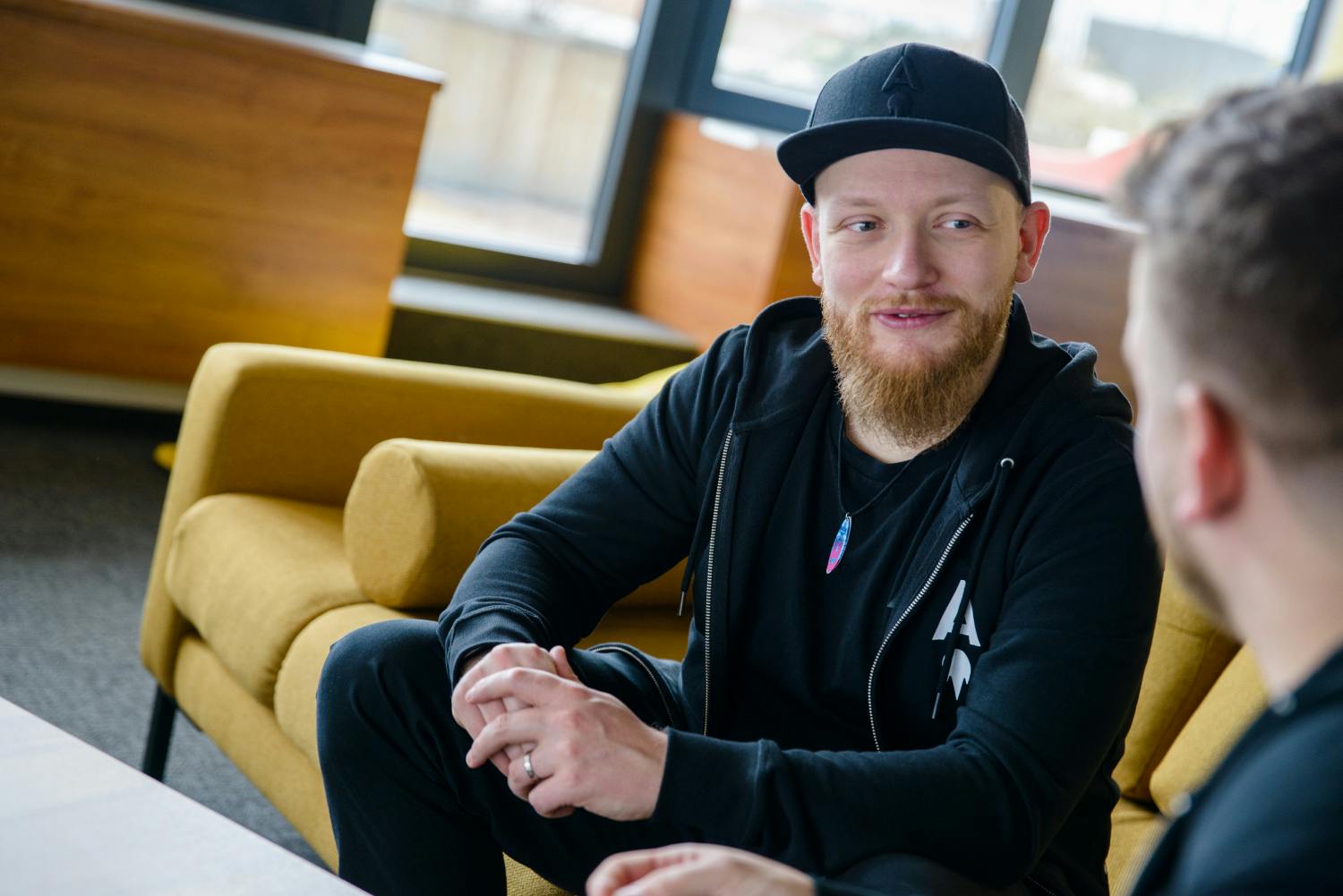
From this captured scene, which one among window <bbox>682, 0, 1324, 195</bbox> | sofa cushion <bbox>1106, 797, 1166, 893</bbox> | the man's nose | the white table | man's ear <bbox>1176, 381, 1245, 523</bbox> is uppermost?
window <bbox>682, 0, 1324, 195</bbox>

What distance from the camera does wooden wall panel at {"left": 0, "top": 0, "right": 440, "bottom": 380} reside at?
3.22 metres

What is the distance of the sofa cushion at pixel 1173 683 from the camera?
1.79m

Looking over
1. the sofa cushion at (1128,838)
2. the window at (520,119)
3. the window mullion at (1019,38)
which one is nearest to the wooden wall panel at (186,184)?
the window at (520,119)

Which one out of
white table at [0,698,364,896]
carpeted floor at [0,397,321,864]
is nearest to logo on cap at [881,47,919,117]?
white table at [0,698,364,896]

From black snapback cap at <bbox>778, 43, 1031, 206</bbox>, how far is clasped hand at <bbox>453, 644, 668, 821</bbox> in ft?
2.01

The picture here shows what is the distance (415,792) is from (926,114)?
88 centimetres

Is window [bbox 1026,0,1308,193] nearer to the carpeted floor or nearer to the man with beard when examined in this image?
the carpeted floor

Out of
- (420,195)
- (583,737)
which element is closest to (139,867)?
(583,737)

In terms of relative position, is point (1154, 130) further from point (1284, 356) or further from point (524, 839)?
point (524, 839)

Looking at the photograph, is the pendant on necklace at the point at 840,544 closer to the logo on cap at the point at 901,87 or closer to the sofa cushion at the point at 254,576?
the logo on cap at the point at 901,87

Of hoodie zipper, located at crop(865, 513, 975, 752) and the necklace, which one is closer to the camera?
hoodie zipper, located at crop(865, 513, 975, 752)

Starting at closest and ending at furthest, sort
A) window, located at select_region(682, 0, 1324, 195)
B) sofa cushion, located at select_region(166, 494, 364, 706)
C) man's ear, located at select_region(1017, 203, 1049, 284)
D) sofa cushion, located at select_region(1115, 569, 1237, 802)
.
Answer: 1. man's ear, located at select_region(1017, 203, 1049, 284)
2. sofa cushion, located at select_region(1115, 569, 1237, 802)
3. sofa cushion, located at select_region(166, 494, 364, 706)
4. window, located at select_region(682, 0, 1324, 195)

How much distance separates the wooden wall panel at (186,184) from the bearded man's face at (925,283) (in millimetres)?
2165

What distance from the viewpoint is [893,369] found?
155 cm
